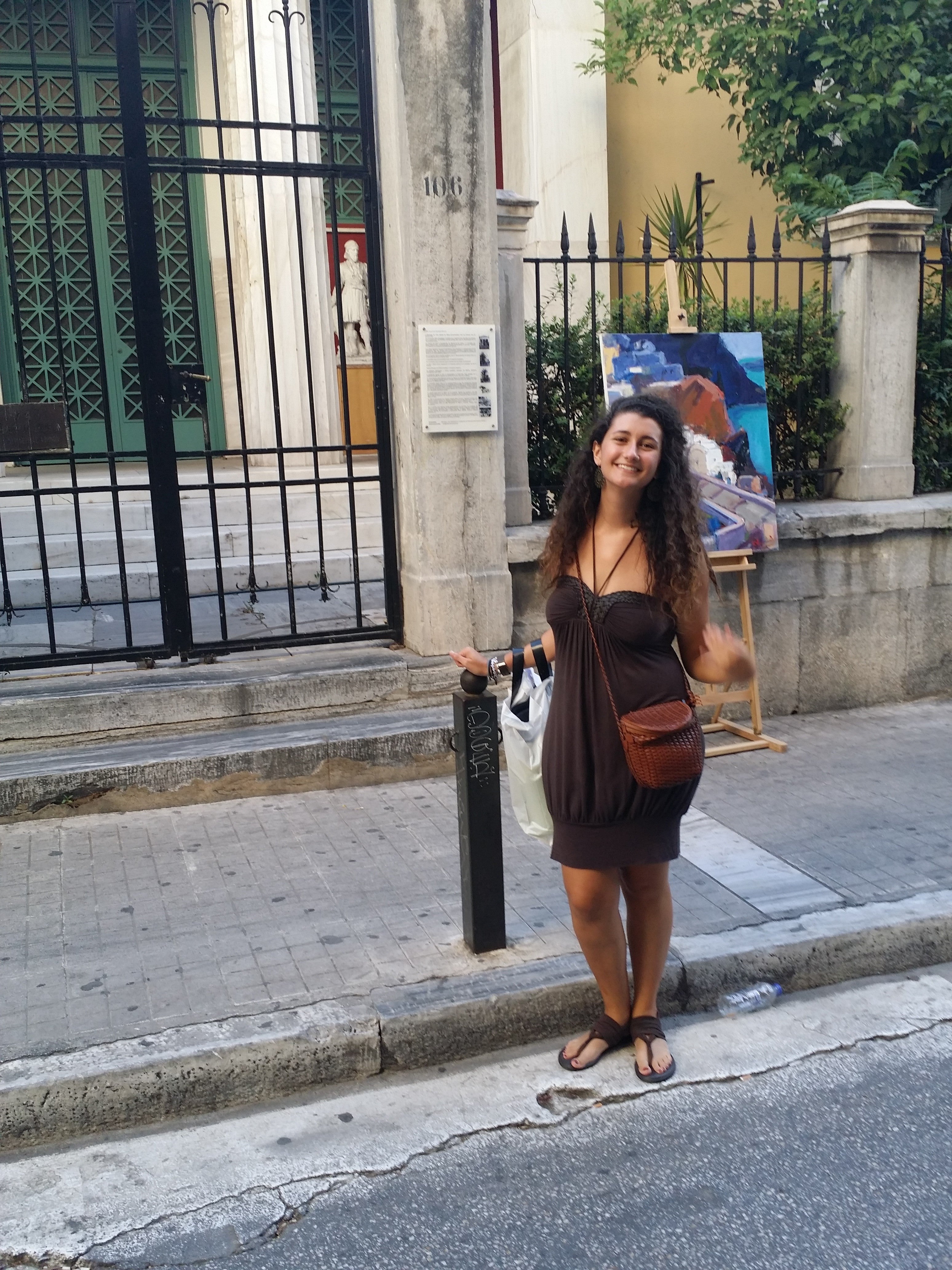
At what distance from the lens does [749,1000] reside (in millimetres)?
3834

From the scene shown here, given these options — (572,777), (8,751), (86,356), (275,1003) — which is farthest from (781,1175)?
(86,356)

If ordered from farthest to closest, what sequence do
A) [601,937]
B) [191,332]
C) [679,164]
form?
[679,164] → [191,332] → [601,937]

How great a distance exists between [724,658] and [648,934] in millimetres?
893

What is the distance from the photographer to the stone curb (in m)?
3.21

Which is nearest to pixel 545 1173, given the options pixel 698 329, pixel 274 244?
pixel 698 329

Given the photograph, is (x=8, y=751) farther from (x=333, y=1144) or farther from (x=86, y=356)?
(x=86, y=356)

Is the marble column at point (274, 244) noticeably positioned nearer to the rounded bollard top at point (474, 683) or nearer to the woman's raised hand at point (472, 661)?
the rounded bollard top at point (474, 683)

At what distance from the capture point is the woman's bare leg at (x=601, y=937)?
10.8ft

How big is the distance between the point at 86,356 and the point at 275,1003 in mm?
7104

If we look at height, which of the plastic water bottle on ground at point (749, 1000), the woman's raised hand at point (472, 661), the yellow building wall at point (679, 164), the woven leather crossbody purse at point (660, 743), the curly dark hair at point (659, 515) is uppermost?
the yellow building wall at point (679, 164)

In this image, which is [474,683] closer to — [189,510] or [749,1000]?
[749,1000]

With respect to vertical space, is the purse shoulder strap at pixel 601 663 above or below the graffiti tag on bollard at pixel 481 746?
above

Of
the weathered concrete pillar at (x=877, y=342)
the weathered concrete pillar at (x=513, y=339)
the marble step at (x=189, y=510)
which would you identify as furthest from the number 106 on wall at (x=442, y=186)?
the weathered concrete pillar at (x=877, y=342)

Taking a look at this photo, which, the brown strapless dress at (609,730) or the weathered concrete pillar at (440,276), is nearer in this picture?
the brown strapless dress at (609,730)
